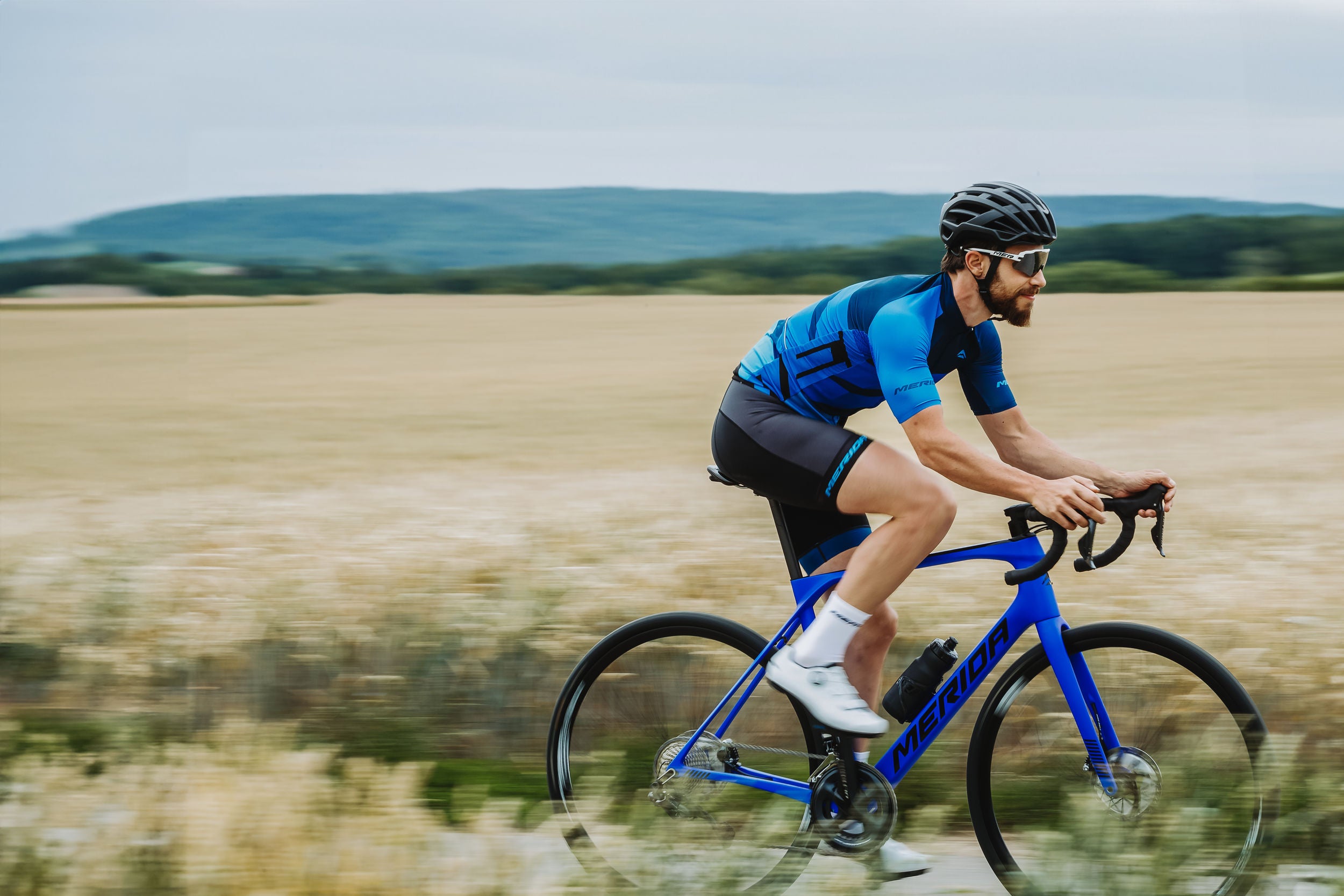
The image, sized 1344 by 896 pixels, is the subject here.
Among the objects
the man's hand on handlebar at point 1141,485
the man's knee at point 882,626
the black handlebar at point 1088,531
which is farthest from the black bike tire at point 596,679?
the man's hand on handlebar at point 1141,485

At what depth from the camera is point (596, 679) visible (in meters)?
3.13

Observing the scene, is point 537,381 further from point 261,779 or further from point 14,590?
point 261,779

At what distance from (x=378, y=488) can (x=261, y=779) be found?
6.02m

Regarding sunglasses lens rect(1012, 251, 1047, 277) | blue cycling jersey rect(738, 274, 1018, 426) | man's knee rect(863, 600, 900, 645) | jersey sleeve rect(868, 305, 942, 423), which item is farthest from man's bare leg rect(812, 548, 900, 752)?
sunglasses lens rect(1012, 251, 1047, 277)

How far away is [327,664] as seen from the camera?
4.41 metres

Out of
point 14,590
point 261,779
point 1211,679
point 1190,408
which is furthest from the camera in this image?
point 1190,408

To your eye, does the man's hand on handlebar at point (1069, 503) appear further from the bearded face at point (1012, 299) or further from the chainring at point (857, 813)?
the chainring at point (857, 813)

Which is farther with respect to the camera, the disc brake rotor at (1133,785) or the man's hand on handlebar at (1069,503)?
the disc brake rotor at (1133,785)

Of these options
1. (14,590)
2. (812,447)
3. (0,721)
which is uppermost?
(812,447)

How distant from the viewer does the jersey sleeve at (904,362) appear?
2.57 m

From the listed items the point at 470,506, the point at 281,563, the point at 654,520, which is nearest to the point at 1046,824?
the point at 654,520

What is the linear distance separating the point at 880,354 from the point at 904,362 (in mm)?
59

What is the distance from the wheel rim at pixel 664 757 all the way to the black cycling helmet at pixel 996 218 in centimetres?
116

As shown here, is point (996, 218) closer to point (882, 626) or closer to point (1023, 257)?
point (1023, 257)
